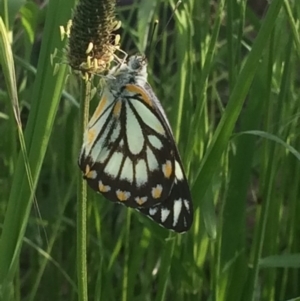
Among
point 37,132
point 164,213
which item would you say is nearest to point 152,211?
point 164,213

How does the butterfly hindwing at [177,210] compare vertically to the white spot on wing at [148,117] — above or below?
below

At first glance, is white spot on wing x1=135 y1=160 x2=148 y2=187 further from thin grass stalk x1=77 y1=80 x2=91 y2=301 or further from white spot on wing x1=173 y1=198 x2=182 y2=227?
thin grass stalk x1=77 y1=80 x2=91 y2=301

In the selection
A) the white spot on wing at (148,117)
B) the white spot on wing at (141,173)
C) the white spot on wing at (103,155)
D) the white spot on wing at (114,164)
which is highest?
the white spot on wing at (148,117)

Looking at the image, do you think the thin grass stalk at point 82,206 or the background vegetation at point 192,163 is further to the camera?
the background vegetation at point 192,163

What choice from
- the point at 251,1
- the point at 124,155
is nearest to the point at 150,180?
the point at 124,155

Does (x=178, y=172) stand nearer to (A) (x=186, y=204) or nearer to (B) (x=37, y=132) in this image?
(A) (x=186, y=204)

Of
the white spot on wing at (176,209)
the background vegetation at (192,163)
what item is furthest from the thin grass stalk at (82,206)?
the white spot on wing at (176,209)

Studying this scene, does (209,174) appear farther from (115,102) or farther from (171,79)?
(171,79)

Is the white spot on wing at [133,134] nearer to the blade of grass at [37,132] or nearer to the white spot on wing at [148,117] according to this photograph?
the white spot on wing at [148,117]
